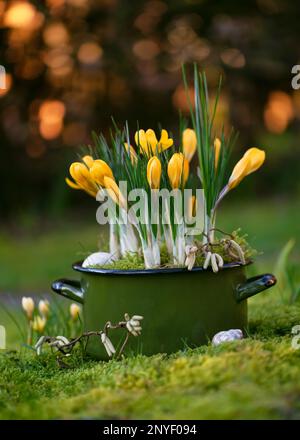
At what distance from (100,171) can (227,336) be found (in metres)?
0.37

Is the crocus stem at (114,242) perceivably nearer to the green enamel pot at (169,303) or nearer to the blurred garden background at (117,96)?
the green enamel pot at (169,303)

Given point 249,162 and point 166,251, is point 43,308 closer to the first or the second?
point 166,251

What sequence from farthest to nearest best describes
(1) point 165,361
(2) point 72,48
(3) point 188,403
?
(2) point 72,48 < (1) point 165,361 < (3) point 188,403

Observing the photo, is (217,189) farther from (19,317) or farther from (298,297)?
(19,317)

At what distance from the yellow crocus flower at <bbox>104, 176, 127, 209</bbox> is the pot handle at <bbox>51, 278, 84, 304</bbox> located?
217 mm

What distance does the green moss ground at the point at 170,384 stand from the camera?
802 mm

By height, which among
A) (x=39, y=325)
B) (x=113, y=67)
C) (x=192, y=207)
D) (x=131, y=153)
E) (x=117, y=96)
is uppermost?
(x=113, y=67)

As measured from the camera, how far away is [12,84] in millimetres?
4625

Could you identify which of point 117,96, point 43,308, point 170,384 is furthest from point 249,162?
point 117,96

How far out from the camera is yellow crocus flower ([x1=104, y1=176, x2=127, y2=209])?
1149mm

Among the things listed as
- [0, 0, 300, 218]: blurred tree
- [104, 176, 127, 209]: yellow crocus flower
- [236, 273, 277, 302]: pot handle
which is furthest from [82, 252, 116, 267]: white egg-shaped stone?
[0, 0, 300, 218]: blurred tree

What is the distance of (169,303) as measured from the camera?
1.14m

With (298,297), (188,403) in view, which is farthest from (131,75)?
(188,403)

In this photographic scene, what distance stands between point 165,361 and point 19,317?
4.06ft
